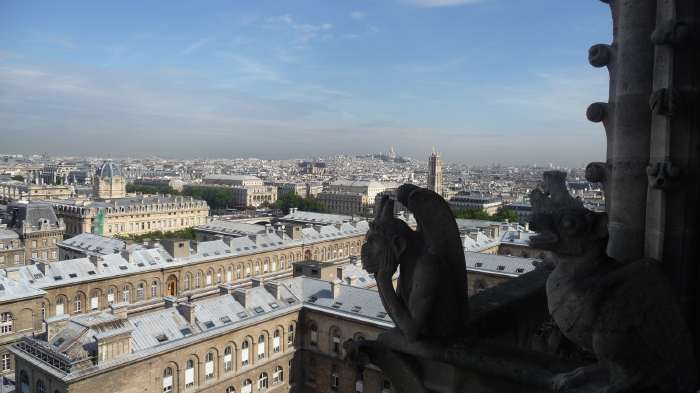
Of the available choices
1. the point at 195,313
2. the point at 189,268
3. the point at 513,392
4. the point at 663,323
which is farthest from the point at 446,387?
the point at 189,268

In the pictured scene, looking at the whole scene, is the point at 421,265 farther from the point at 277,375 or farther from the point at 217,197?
the point at 217,197

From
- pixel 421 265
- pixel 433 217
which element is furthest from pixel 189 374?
pixel 433 217

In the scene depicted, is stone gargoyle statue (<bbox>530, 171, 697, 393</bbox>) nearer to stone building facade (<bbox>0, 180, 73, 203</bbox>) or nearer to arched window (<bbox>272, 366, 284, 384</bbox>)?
arched window (<bbox>272, 366, 284, 384</bbox>)

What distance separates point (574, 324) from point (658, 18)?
10.4ft

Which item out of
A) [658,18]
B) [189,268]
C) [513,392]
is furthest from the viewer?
[189,268]

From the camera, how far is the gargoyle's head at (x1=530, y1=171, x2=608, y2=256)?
3.56 meters

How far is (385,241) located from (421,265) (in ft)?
1.28

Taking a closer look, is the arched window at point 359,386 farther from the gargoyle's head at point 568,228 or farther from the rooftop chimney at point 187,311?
the gargoyle's head at point 568,228

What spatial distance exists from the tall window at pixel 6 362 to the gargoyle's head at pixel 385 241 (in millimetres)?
36032

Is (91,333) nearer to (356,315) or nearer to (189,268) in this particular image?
(356,315)

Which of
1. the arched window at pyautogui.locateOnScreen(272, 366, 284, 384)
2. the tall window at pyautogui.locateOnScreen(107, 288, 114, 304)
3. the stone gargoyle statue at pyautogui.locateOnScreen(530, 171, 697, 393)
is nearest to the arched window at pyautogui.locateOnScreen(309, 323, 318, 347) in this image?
the arched window at pyautogui.locateOnScreen(272, 366, 284, 384)

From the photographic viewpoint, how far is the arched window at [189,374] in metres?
26.9

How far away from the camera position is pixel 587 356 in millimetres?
5512

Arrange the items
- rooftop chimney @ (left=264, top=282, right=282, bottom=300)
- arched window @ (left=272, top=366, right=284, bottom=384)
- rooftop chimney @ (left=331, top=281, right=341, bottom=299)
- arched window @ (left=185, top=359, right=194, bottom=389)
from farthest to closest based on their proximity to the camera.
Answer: rooftop chimney @ (left=264, top=282, right=282, bottom=300)
rooftop chimney @ (left=331, top=281, right=341, bottom=299)
arched window @ (left=272, top=366, right=284, bottom=384)
arched window @ (left=185, top=359, right=194, bottom=389)
